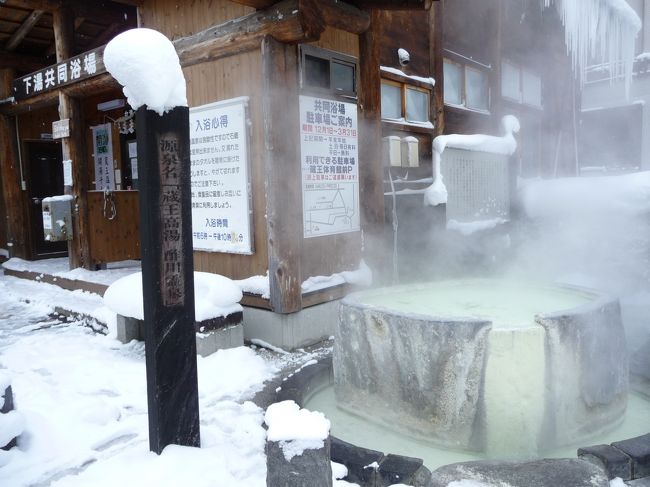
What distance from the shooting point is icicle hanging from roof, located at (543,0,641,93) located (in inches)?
513

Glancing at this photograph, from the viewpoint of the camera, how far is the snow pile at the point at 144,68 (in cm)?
332

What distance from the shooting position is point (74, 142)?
9.44 metres

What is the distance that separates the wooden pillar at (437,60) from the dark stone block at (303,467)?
7527mm

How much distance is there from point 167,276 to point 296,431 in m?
1.50

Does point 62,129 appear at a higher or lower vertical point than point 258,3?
lower

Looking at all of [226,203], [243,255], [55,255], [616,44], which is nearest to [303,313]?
[243,255]

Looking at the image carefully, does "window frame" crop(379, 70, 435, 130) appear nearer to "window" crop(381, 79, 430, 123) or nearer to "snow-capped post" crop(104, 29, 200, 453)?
"window" crop(381, 79, 430, 123)

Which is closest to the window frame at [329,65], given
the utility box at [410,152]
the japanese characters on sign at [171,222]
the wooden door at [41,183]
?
the utility box at [410,152]

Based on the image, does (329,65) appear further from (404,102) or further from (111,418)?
(111,418)

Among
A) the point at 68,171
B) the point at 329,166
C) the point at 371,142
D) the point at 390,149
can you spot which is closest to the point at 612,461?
the point at 329,166

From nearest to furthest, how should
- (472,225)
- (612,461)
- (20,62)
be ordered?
1. (612,461)
2. (472,225)
3. (20,62)

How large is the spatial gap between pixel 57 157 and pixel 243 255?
344 inches

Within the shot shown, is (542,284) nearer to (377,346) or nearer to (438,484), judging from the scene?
(377,346)

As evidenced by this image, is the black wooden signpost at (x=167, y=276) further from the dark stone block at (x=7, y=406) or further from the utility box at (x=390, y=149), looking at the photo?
the utility box at (x=390, y=149)
